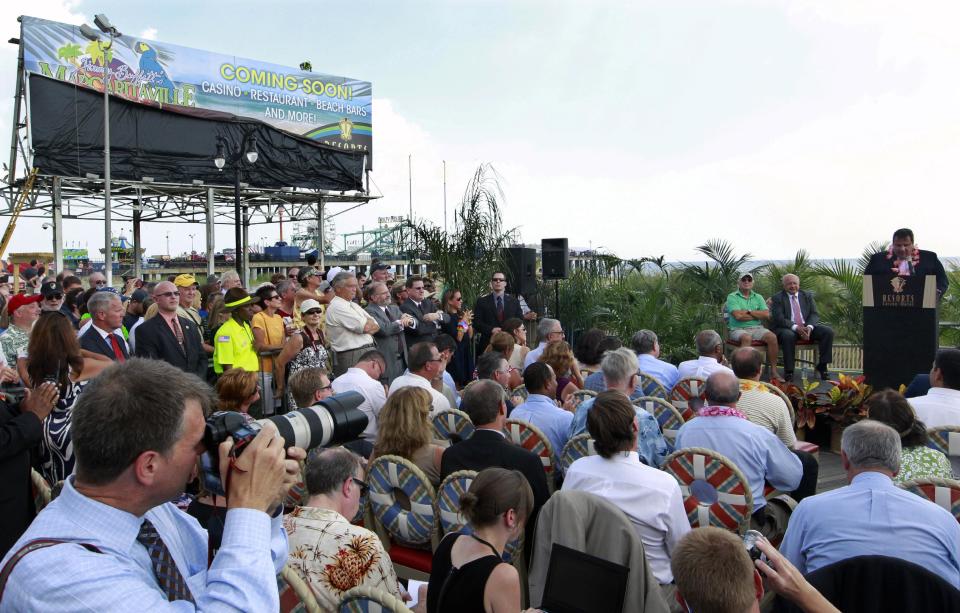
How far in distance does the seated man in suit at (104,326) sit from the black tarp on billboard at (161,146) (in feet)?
44.1

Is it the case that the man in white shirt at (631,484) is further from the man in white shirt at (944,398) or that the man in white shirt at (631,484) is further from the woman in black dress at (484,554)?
the man in white shirt at (944,398)

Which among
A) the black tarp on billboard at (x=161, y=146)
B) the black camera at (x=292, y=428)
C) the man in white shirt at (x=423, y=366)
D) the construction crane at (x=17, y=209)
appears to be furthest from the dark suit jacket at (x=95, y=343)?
the construction crane at (x=17, y=209)

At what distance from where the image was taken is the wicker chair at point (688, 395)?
5402mm

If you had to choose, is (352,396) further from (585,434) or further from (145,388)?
(585,434)

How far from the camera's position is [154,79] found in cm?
2305

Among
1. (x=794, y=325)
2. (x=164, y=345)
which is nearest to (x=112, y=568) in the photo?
(x=164, y=345)

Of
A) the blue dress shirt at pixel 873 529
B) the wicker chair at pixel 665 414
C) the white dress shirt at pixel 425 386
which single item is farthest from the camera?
the white dress shirt at pixel 425 386

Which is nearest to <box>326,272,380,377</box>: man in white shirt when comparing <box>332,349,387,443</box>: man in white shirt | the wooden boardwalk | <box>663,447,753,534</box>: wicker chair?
<box>332,349,387,443</box>: man in white shirt

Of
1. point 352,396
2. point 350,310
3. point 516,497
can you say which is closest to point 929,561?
point 516,497

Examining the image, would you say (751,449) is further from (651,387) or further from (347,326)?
(347,326)

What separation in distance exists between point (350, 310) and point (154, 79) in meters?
20.0

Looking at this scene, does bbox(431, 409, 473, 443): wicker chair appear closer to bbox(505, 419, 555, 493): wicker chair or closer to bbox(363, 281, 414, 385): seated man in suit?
bbox(505, 419, 555, 493): wicker chair

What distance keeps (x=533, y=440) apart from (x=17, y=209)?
21.6 m

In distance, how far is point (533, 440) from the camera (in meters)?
3.96
